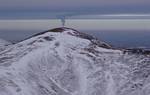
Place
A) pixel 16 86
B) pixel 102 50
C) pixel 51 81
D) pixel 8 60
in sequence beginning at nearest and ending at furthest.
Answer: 1. pixel 16 86
2. pixel 51 81
3. pixel 8 60
4. pixel 102 50

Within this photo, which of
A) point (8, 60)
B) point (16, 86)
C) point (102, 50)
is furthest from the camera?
point (102, 50)

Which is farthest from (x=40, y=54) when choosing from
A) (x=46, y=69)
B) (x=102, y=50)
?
(x=102, y=50)

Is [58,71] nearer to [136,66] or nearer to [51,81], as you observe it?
[51,81]

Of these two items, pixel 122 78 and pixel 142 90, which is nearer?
pixel 142 90

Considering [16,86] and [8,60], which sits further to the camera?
[8,60]

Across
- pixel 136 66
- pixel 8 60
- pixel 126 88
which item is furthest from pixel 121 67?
pixel 8 60

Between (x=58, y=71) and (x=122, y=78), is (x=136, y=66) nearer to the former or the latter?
(x=122, y=78)
